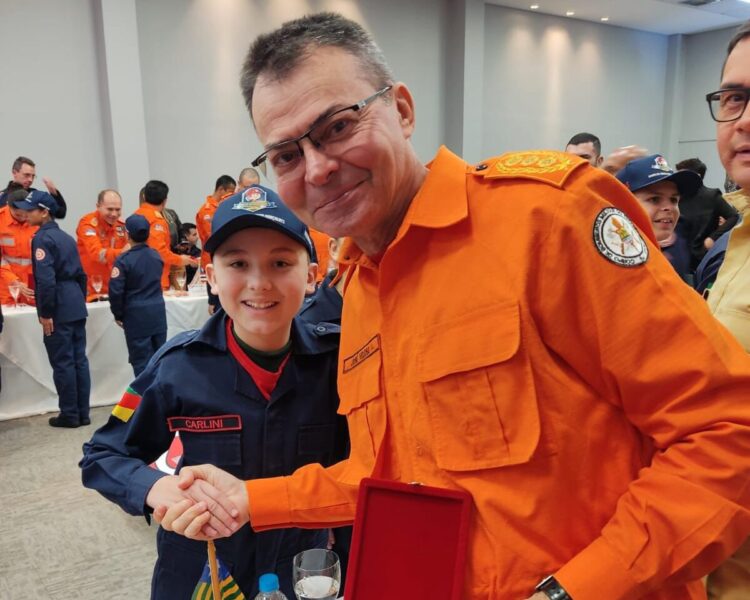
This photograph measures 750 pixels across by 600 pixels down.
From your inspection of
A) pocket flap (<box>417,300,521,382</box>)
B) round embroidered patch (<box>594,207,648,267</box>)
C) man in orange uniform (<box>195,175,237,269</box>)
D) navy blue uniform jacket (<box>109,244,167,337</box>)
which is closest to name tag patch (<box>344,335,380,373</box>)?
pocket flap (<box>417,300,521,382</box>)

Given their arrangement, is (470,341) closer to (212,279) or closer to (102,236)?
(212,279)

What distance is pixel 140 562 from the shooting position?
9.73ft

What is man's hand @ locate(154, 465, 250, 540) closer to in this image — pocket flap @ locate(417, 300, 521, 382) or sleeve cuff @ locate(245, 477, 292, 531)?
sleeve cuff @ locate(245, 477, 292, 531)

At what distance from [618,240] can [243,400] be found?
0.98 meters

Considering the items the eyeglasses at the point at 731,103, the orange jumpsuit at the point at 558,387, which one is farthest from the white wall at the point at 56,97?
the eyeglasses at the point at 731,103

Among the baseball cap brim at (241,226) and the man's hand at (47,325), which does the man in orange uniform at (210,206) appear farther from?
the baseball cap brim at (241,226)

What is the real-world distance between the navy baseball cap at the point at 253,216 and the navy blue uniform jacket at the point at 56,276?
12.5 ft

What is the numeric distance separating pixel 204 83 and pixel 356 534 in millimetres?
8402

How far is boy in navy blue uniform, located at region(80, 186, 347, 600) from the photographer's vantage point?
1.40 m

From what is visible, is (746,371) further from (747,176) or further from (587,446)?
(747,176)

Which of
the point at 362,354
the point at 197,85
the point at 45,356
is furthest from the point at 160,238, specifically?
the point at 362,354

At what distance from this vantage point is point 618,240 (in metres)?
0.79

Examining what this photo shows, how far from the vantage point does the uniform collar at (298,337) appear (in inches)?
58.7

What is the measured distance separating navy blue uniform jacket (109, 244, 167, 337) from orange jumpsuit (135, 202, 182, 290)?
990 mm
